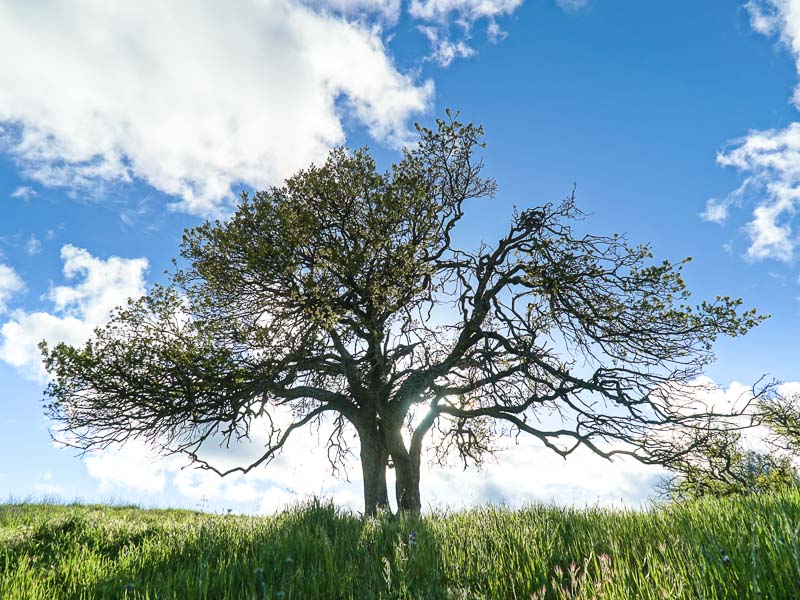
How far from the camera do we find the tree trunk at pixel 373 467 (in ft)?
50.6

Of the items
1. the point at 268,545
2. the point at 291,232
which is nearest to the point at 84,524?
the point at 268,545

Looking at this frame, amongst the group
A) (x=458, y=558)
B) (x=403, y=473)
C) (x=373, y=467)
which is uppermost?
(x=373, y=467)

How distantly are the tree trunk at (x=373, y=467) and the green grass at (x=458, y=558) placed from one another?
796cm

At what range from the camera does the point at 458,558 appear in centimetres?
490

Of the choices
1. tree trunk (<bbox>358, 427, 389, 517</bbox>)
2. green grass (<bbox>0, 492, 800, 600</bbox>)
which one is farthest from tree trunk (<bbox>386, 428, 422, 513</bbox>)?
green grass (<bbox>0, 492, 800, 600</bbox>)

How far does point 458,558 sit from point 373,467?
1130 cm

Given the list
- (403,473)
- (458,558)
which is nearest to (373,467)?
(403,473)

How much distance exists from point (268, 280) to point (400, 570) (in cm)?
1086

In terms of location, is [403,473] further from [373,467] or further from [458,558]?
[458,558]

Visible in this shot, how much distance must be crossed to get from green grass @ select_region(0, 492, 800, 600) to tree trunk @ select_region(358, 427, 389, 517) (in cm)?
796

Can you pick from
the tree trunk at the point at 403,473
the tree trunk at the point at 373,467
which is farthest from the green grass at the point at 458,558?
the tree trunk at the point at 373,467

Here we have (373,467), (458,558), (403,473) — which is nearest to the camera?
(458,558)

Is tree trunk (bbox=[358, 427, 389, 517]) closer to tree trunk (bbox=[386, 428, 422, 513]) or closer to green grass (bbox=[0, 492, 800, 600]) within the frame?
tree trunk (bbox=[386, 428, 422, 513])

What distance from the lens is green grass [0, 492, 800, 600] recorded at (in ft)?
10.1
